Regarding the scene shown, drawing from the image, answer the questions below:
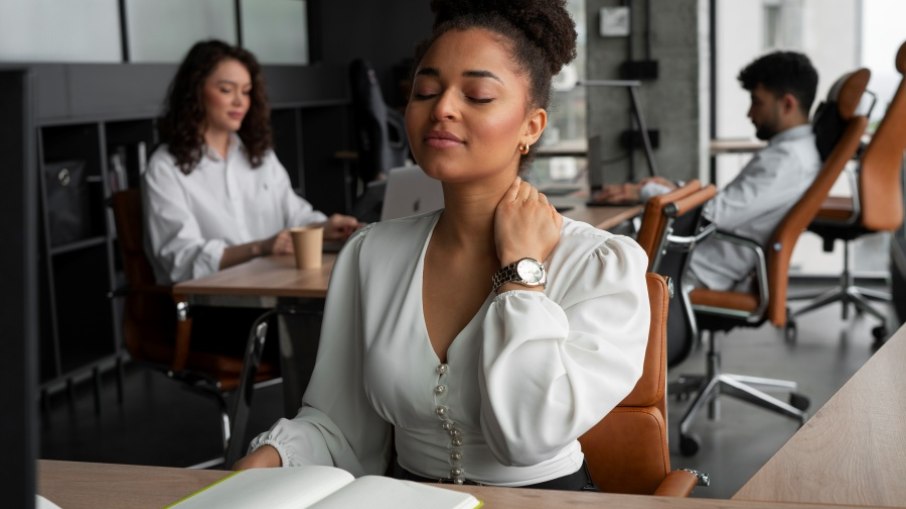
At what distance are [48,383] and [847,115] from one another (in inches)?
125

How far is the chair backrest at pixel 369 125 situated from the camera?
5.97 meters

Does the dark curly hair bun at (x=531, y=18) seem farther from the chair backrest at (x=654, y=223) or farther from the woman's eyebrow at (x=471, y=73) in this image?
the chair backrest at (x=654, y=223)

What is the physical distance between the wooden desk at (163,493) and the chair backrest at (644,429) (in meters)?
0.49

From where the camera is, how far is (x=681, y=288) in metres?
3.17

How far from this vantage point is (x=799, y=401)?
3816mm

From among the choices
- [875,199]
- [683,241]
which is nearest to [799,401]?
[683,241]

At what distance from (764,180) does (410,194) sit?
1.57 m

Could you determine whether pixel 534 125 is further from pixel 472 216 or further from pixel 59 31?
pixel 59 31

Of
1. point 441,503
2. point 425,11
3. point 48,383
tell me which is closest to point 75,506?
point 441,503

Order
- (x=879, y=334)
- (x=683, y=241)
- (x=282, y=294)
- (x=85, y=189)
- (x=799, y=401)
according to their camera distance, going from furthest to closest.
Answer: (x=879, y=334) → (x=85, y=189) → (x=799, y=401) → (x=683, y=241) → (x=282, y=294)

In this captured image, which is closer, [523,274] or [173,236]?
[523,274]

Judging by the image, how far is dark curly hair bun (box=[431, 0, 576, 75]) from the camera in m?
1.53

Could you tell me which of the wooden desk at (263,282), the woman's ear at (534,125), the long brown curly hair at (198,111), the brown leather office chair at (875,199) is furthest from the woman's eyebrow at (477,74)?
the brown leather office chair at (875,199)

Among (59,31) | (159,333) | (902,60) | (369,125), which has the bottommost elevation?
(159,333)
